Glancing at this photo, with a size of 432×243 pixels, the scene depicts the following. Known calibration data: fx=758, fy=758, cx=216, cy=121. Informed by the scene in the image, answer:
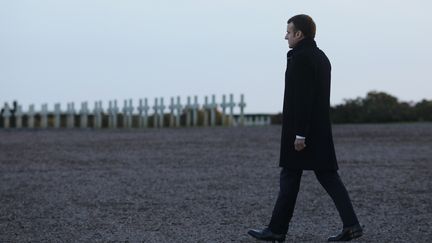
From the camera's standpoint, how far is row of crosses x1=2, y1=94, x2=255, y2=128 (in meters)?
33.0

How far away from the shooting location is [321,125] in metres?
5.31

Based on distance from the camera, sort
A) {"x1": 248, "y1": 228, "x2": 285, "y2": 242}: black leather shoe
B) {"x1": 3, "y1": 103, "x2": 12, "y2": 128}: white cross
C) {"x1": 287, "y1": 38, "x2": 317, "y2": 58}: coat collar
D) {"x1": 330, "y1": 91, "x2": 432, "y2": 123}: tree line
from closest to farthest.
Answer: {"x1": 287, "y1": 38, "x2": 317, "y2": 58}: coat collar, {"x1": 248, "y1": 228, "x2": 285, "y2": 242}: black leather shoe, {"x1": 330, "y1": 91, "x2": 432, "y2": 123}: tree line, {"x1": 3, "y1": 103, "x2": 12, "y2": 128}: white cross

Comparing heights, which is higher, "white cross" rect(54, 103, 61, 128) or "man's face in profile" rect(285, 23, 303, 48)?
"man's face in profile" rect(285, 23, 303, 48)

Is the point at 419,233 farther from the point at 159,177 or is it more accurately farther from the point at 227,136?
the point at 227,136

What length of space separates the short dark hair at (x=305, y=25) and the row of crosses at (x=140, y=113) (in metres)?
27.2

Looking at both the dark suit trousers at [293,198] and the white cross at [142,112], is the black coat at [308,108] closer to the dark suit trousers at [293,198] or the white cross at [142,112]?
the dark suit trousers at [293,198]

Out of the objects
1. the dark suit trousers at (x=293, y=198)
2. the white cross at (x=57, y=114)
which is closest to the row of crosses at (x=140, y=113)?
the white cross at (x=57, y=114)

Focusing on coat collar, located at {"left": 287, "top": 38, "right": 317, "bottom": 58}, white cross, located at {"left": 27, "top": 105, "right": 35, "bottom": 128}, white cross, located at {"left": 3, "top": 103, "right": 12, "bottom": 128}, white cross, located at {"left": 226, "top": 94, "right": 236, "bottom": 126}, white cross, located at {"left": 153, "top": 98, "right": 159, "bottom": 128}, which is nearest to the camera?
coat collar, located at {"left": 287, "top": 38, "right": 317, "bottom": 58}

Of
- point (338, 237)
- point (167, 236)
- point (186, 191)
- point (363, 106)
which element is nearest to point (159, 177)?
point (186, 191)

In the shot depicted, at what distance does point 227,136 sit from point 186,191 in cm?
1138

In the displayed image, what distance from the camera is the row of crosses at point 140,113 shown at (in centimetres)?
3303

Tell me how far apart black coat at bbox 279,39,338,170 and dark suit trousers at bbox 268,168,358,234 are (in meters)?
0.10

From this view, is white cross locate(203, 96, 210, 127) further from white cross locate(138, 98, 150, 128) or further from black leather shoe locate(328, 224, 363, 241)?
black leather shoe locate(328, 224, 363, 241)

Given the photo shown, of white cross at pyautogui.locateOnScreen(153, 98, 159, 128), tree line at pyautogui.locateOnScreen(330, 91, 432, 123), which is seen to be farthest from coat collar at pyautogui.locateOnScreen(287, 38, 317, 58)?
white cross at pyautogui.locateOnScreen(153, 98, 159, 128)
